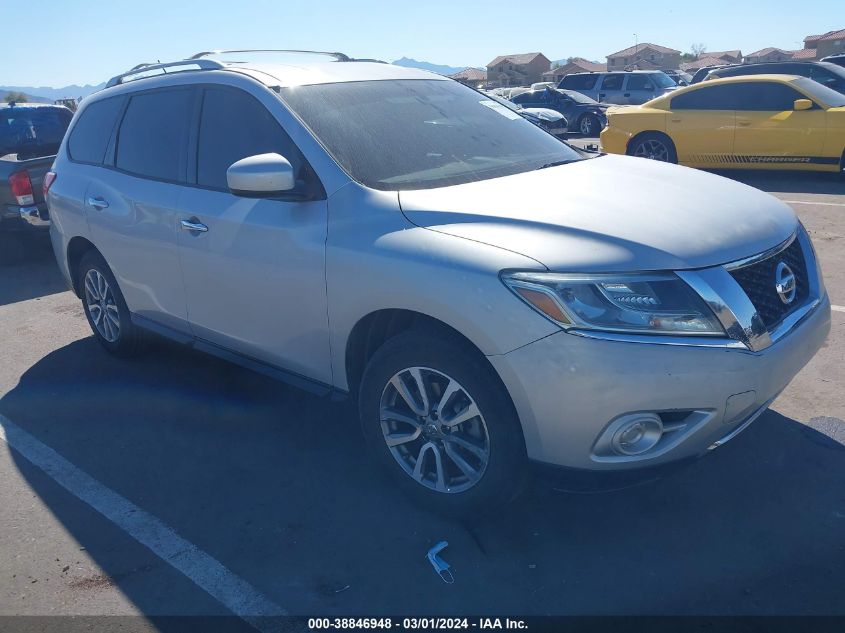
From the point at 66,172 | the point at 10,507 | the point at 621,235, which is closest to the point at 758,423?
the point at 621,235

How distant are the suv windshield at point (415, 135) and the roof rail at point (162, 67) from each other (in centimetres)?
86

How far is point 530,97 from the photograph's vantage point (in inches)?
892

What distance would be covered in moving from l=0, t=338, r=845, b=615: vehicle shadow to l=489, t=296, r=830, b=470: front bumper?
273 millimetres

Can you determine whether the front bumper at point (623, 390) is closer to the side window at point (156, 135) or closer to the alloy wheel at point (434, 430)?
the alloy wheel at point (434, 430)

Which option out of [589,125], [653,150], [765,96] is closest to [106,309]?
[653,150]

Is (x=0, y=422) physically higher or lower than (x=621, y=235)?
lower

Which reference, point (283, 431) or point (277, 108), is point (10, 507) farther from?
point (277, 108)

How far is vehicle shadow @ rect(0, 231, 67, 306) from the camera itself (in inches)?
301

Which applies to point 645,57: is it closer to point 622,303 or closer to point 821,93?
point 821,93

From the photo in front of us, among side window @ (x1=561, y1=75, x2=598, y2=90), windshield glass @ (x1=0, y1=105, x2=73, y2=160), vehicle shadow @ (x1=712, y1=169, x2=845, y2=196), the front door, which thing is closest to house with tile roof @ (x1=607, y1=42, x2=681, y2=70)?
Answer: side window @ (x1=561, y1=75, x2=598, y2=90)

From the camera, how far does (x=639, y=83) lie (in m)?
23.0

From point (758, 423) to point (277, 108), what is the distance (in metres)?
2.88

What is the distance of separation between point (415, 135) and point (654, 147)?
8738 millimetres

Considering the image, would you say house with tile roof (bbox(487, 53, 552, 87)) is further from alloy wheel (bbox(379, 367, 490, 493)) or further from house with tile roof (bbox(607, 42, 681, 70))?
alloy wheel (bbox(379, 367, 490, 493))
